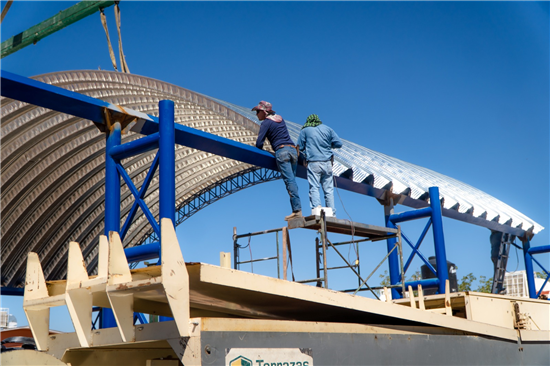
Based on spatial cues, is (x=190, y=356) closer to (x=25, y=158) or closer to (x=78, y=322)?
(x=78, y=322)

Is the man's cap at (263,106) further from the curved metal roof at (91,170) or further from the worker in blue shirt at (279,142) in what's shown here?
the curved metal roof at (91,170)

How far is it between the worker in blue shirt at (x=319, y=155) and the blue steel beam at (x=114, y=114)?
1239 millimetres

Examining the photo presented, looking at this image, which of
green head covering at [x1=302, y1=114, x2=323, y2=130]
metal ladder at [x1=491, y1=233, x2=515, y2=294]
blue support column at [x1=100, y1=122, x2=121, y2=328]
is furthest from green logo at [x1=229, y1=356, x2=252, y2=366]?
metal ladder at [x1=491, y1=233, x2=515, y2=294]

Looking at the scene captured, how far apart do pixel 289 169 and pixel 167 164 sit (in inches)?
127

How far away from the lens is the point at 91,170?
24094 mm

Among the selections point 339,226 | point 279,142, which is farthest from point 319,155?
point 339,226

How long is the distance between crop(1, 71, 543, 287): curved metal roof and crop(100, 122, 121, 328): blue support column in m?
5.74

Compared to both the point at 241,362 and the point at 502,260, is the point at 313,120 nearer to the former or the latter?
the point at 241,362

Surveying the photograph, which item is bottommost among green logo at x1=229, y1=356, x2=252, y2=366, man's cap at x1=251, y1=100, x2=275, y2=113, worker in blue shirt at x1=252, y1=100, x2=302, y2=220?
green logo at x1=229, y1=356, x2=252, y2=366

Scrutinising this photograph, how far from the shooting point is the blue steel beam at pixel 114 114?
990cm

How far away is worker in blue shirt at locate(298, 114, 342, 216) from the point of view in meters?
12.1

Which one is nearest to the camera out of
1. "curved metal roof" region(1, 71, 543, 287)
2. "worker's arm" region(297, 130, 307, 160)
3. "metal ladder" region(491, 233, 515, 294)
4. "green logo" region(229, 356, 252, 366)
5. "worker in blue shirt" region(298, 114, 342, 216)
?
"green logo" region(229, 356, 252, 366)

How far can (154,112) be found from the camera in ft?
75.3

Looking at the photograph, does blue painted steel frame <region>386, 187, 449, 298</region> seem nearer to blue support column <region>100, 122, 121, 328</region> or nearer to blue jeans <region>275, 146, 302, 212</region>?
blue jeans <region>275, 146, 302, 212</region>
